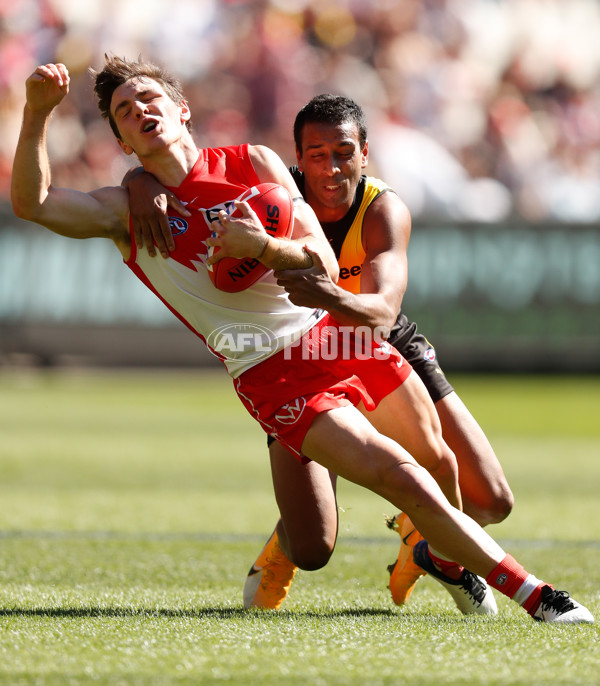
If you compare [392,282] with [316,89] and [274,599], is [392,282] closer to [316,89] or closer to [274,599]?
[274,599]

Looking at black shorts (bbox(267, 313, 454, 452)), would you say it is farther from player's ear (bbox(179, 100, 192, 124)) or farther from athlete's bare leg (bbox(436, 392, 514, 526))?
player's ear (bbox(179, 100, 192, 124))

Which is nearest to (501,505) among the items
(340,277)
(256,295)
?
(340,277)

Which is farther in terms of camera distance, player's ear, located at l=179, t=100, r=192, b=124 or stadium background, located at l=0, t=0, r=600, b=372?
stadium background, located at l=0, t=0, r=600, b=372

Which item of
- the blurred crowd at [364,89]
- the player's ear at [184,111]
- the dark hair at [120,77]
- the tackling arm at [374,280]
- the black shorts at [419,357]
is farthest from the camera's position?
the blurred crowd at [364,89]

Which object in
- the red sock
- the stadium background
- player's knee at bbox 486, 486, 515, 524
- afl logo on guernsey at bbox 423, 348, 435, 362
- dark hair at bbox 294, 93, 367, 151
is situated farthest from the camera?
the stadium background

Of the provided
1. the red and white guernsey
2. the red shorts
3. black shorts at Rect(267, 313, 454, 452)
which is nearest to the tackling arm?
the red shorts

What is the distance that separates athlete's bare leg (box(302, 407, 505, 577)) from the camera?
414 centimetres

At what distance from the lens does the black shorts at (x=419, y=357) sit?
5.32 metres

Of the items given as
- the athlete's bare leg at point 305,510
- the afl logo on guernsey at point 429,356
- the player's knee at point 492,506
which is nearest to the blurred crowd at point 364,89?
the afl logo on guernsey at point 429,356

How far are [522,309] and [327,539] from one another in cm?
1669

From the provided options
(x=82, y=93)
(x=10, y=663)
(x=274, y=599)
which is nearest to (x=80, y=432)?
(x=82, y=93)

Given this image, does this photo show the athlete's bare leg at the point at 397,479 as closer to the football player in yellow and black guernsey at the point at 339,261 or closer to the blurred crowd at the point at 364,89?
the football player in yellow and black guernsey at the point at 339,261

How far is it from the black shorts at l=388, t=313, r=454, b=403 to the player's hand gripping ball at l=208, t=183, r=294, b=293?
1188 mm

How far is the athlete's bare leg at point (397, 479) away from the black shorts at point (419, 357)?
3.69 feet
